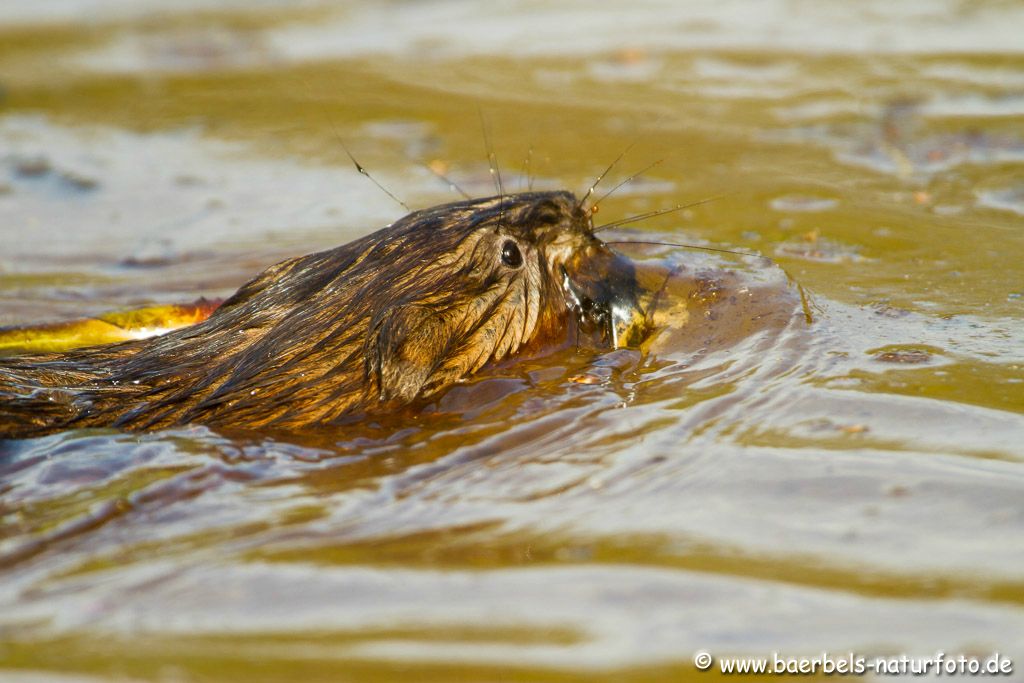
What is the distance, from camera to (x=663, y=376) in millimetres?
3967

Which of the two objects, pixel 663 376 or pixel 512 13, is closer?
pixel 663 376

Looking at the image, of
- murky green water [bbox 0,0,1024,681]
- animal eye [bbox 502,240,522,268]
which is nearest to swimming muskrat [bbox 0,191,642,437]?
animal eye [bbox 502,240,522,268]

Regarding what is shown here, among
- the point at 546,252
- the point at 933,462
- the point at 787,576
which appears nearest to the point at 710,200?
the point at 546,252

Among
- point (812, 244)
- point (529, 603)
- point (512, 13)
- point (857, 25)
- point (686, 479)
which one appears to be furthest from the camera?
point (512, 13)

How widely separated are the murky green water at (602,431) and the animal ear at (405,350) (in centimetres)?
17

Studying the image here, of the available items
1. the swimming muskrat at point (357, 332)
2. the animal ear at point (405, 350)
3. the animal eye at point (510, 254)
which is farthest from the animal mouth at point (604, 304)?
the animal ear at point (405, 350)

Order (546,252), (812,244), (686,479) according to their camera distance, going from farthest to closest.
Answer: (812,244) < (546,252) < (686,479)

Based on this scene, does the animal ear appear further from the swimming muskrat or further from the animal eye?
the animal eye

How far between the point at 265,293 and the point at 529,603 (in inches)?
71.2

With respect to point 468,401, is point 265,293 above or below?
above

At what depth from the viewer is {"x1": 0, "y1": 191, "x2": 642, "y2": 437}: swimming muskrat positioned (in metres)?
3.83

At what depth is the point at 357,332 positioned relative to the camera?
387 cm

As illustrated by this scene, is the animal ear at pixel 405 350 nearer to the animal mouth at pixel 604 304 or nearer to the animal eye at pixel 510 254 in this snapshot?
the animal eye at pixel 510 254

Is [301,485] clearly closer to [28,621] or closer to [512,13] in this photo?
[28,621]
